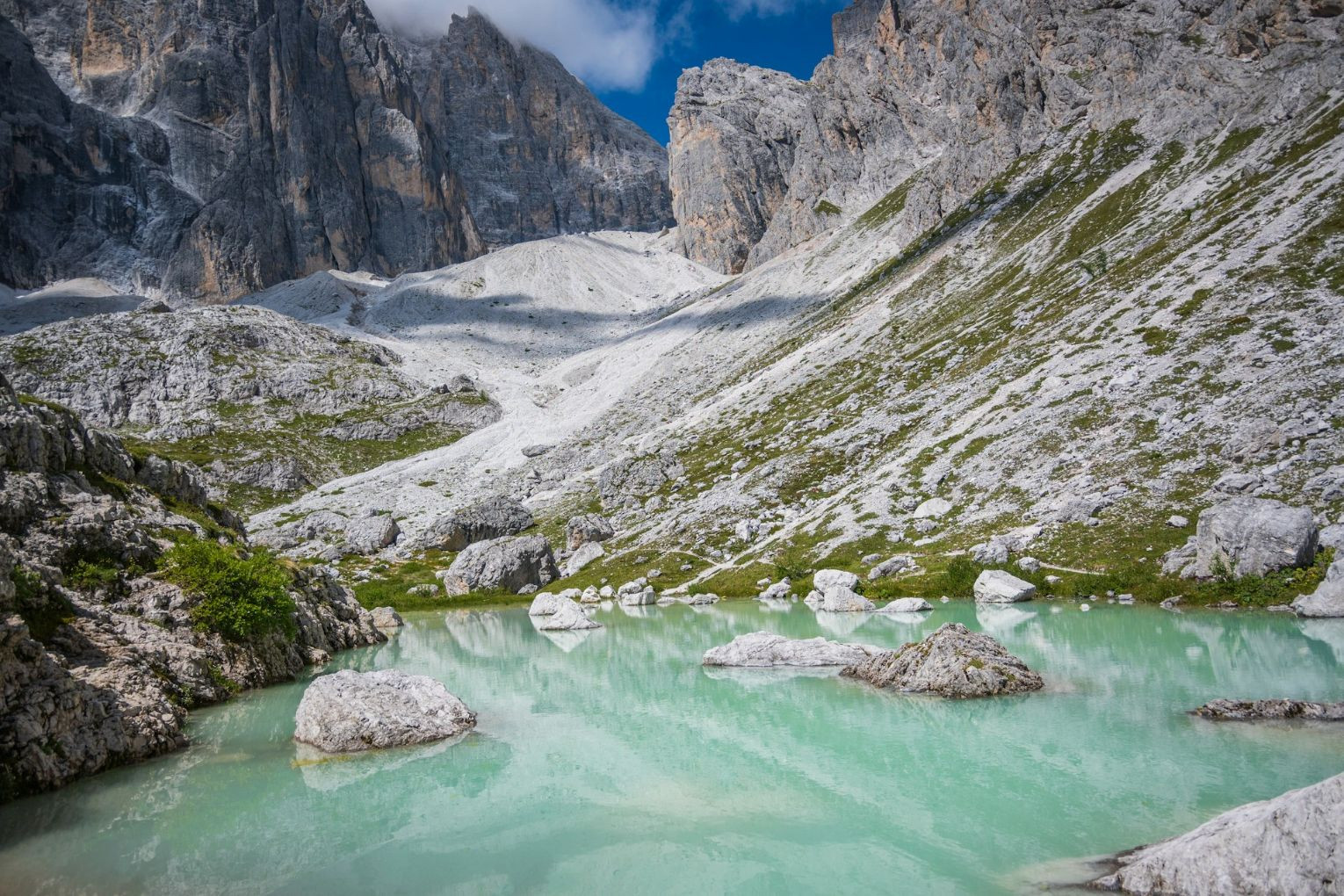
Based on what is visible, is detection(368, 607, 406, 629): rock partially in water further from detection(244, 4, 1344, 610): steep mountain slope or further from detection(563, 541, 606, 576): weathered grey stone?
detection(563, 541, 606, 576): weathered grey stone

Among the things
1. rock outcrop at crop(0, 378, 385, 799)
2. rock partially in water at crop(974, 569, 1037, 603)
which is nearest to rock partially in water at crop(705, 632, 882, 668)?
rock outcrop at crop(0, 378, 385, 799)

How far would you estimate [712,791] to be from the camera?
1305cm

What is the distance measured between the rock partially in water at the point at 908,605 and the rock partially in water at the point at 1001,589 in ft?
9.68

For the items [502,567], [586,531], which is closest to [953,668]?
[502,567]

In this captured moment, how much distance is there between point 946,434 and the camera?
61.2 m

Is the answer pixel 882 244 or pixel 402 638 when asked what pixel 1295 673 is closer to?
pixel 402 638

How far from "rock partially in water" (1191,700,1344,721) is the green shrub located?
2743 cm

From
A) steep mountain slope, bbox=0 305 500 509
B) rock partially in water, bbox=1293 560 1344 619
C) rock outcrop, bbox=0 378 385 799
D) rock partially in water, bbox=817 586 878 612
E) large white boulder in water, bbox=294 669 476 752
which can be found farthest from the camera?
steep mountain slope, bbox=0 305 500 509

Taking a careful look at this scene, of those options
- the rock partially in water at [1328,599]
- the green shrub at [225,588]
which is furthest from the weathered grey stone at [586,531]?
the rock partially in water at [1328,599]

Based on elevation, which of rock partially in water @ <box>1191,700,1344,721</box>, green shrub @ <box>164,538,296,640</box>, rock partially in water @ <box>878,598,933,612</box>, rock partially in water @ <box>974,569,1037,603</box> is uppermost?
green shrub @ <box>164,538,296,640</box>

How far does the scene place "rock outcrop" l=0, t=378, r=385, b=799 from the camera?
14.4m

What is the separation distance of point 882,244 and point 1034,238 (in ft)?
164

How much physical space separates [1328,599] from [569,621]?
33641mm

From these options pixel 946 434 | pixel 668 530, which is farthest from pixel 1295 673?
pixel 668 530
